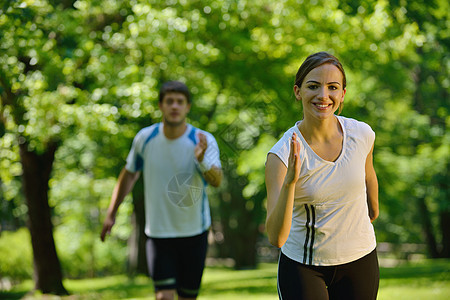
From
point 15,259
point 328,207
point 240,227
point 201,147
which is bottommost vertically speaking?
point 240,227

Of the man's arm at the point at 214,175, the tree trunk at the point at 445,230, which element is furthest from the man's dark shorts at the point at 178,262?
the tree trunk at the point at 445,230

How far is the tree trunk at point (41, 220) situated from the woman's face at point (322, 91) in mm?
11187

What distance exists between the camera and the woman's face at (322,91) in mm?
2830

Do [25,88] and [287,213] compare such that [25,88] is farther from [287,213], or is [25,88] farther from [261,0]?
[287,213]

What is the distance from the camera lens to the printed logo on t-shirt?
4820mm

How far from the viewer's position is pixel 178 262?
16.4 ft

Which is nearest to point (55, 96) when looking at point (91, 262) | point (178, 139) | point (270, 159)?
point (178, 139)

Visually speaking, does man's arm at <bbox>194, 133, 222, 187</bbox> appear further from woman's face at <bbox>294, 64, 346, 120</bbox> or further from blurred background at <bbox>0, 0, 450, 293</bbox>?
woman's face at <bbox>294, 64, 346, 120</bbox>

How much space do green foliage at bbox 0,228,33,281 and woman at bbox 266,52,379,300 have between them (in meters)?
18.0

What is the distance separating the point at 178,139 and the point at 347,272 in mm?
2346

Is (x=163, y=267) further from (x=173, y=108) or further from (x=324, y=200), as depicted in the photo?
(x=324, y=200)

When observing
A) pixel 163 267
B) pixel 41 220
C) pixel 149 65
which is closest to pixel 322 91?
pixel 163 267

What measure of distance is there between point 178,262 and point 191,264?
117mm

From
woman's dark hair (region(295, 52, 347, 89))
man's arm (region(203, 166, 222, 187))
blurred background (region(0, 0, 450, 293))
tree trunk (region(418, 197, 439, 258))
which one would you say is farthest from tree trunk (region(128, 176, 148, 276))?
woman's dark hair (region(295, 52, 347, 89))
